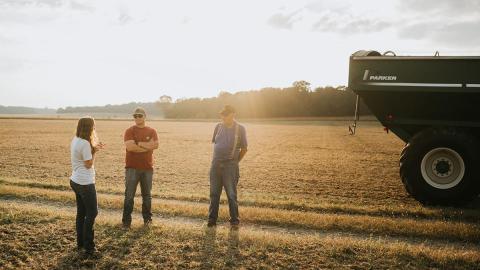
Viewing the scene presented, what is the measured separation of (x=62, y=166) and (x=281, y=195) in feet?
32.0

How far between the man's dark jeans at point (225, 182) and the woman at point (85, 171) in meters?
2.34

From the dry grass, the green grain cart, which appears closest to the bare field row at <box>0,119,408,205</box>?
the green grain cart

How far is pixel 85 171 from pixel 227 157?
2573 mm

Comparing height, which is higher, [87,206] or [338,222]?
[87,206]

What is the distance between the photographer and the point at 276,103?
332ft

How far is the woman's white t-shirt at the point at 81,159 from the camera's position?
6.00 metres

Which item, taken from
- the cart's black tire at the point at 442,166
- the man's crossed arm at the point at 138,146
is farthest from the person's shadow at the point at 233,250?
the cart's black tire at the point at 442,166

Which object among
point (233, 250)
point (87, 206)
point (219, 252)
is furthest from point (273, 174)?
point (87, 206)

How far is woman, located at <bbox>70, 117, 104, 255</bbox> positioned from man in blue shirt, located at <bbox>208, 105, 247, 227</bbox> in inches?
91.0

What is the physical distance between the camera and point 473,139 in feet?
30.5

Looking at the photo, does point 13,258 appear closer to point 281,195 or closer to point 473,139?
point 281,195

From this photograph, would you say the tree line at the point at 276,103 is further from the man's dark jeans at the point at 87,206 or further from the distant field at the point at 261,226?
the man's dark jeans at the point at 87,206

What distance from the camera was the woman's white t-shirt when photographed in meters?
6.00

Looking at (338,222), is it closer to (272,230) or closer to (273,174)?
(272,230)
